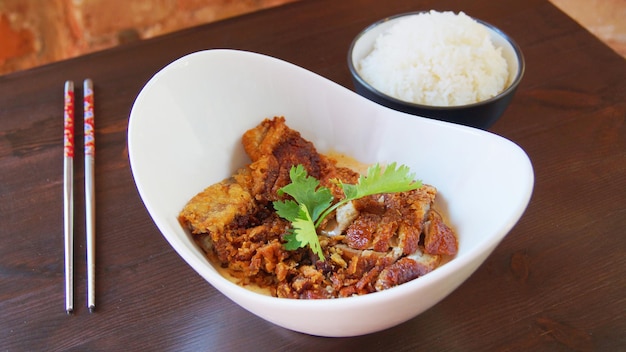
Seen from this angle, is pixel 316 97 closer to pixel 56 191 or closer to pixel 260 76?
pixel 260 76

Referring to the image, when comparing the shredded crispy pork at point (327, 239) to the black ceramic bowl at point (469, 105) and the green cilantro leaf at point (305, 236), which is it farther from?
the black ceramic bowl at point (469, 105)

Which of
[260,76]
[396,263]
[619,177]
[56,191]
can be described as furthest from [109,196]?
[619,177]

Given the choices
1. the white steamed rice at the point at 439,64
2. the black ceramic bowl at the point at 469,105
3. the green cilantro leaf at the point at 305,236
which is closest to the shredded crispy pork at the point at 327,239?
the green cilantro leaf at the point at 305,236

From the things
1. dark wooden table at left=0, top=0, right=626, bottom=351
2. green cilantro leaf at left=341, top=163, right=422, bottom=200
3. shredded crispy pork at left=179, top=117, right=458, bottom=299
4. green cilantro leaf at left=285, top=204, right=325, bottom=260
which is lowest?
dark wooden table at left=0, top=0, right=626, bottom=351

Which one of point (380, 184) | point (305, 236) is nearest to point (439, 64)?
point (380, 184)

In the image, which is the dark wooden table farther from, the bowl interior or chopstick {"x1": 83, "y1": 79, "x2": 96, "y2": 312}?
the bowl interior

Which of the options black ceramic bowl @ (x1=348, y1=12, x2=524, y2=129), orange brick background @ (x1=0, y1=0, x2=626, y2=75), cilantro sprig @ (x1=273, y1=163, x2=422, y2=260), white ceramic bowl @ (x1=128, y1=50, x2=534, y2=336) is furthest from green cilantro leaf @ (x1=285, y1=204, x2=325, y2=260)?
orange brick background @ (x1=0, y1=0, x2=626, y2=75)
